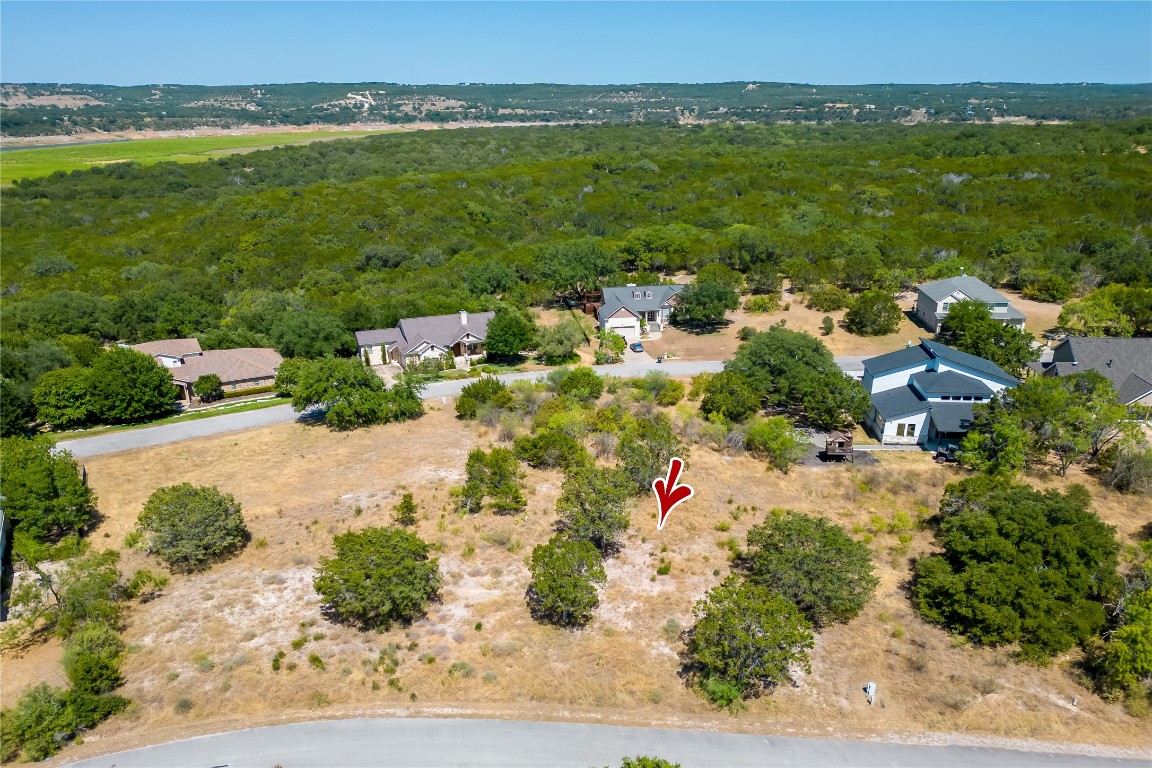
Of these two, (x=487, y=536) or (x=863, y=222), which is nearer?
(x=487, y=536)

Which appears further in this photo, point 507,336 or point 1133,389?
point 507,336

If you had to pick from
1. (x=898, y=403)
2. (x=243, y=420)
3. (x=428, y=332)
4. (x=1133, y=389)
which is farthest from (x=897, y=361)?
(x=243, y=420)

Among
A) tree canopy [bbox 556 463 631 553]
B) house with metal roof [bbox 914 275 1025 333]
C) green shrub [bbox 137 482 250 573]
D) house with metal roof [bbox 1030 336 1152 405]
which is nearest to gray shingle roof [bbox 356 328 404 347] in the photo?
green shrub [bbox 137 482 250 573]

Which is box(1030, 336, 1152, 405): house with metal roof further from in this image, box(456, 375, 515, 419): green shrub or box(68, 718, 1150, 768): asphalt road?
box(456, 375, 515, 419): green shrub

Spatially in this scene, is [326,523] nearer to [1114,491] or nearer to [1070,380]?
[1114,491]

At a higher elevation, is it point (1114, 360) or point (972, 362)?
point (972, 362)

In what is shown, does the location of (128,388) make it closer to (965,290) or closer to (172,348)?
(172,348)

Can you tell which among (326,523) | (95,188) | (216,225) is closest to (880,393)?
(326,523)
